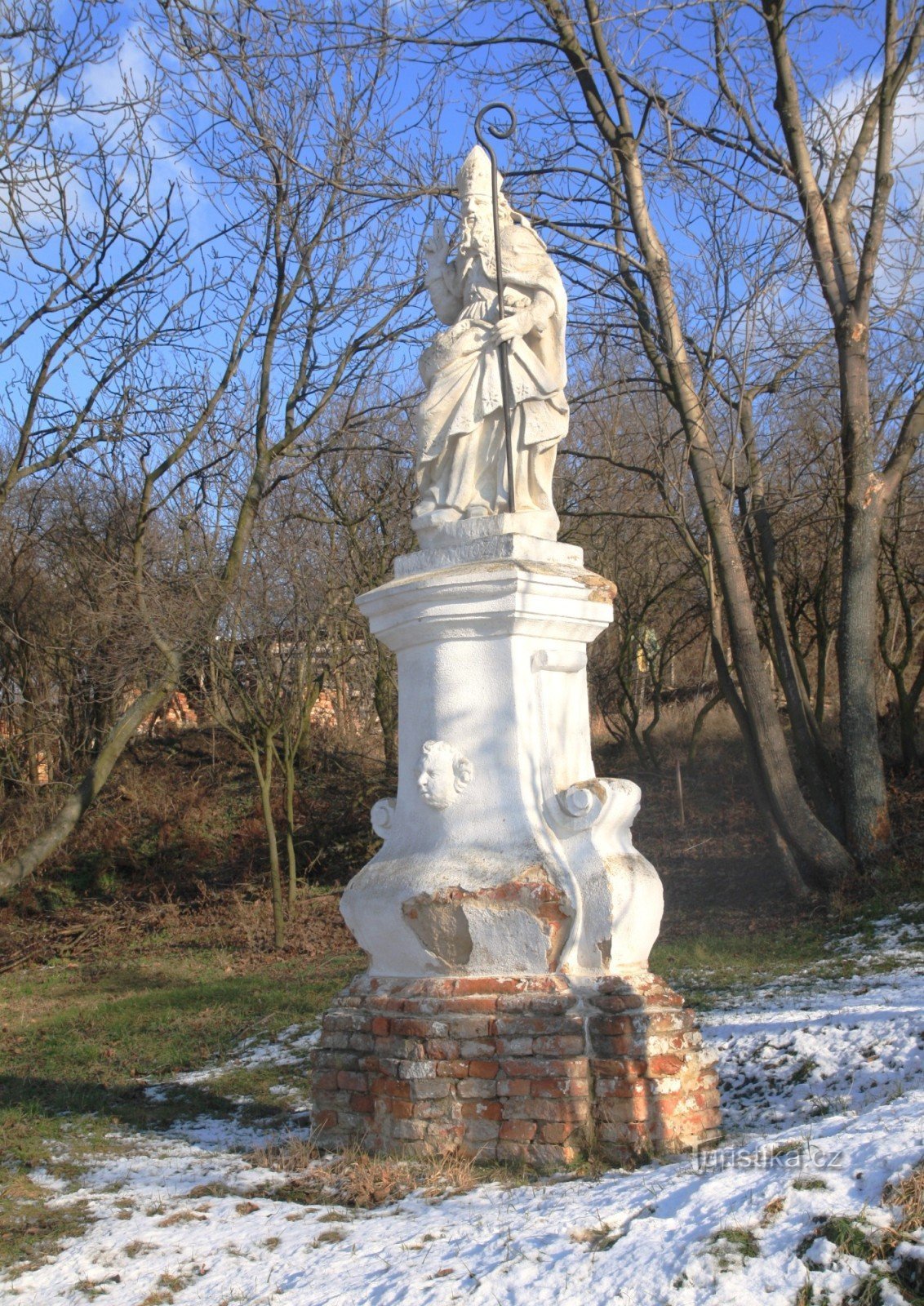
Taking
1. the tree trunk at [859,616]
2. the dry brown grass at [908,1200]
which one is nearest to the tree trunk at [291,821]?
the tree trunk at [859,616]

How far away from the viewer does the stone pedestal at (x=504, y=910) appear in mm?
4680

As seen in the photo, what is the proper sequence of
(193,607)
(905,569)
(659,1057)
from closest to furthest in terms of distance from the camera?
(659,1057) < (193,607) < (905,569)

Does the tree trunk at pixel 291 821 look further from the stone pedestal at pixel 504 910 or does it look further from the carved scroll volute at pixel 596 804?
the carved scroll volute at pixel 596 804

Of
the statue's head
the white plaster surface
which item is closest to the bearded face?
the statue's head

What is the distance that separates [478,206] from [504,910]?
10.7 feet

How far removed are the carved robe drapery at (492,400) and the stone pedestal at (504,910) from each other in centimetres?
26

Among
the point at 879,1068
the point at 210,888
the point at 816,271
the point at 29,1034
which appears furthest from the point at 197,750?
the point at 879,1068

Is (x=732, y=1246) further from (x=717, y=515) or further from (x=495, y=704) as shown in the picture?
(x=717, y=515)

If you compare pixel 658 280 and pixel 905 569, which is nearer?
pixel 658 280

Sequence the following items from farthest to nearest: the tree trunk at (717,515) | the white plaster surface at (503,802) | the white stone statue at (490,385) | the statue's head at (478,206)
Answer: the tree trunk at (717,515), the statue's head at (478,206), the white stone statue at (490,385), the white plaster surface at (503,802)

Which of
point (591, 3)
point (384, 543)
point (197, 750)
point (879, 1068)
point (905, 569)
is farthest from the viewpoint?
point (197, 750)

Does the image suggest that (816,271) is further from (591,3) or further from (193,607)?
(193,607)

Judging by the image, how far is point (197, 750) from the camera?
1869 cm

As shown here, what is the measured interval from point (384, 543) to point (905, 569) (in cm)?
691
